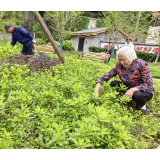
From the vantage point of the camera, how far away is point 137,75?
2645 mm

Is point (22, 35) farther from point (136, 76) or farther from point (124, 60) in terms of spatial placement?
point (136, 76)

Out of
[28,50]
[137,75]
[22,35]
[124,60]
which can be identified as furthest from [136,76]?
[22,35]

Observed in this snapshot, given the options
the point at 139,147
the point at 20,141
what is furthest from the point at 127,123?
the point at 20,141

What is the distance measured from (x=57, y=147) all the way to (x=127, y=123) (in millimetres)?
939

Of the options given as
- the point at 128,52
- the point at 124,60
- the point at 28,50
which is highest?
the point at 128,52

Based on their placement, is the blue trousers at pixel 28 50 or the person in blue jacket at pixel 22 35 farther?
the blue trousers at pixel 28 50

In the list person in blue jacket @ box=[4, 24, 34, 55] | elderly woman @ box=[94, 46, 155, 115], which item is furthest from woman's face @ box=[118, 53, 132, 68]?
person in blue jacket @ box=[4, 24, 34, 55]

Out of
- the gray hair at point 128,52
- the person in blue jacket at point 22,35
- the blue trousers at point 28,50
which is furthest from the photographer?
the blue trousers at point 28,50

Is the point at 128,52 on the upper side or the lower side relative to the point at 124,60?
upper

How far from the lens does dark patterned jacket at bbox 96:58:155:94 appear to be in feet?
8.27

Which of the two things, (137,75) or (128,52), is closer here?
(128,52)

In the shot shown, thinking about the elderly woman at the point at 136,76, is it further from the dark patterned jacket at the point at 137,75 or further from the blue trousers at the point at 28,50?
the blue trousers at the point at 28,50

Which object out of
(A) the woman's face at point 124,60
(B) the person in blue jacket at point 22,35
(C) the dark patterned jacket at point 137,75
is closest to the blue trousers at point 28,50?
(B) the person in blue jacket at point 22,35

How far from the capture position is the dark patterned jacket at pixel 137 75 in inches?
99.3
